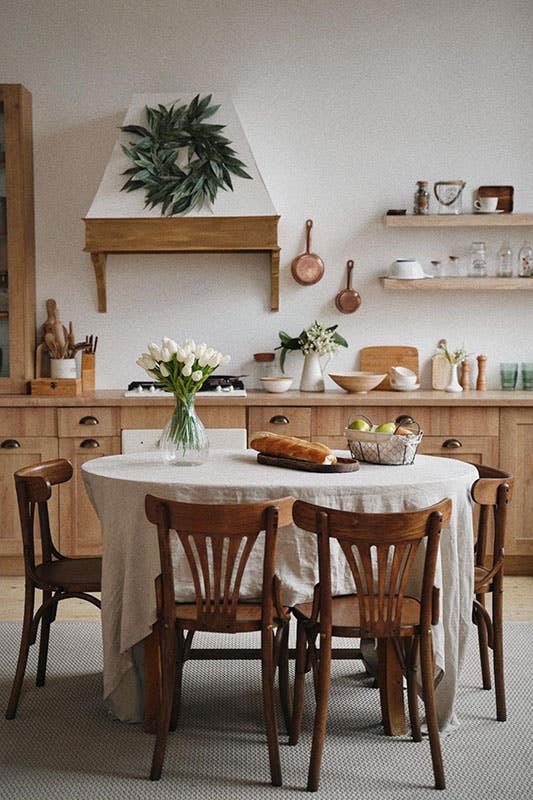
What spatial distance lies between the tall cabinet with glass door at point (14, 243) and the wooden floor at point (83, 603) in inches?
39.5

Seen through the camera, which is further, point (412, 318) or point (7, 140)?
point (412, 318)

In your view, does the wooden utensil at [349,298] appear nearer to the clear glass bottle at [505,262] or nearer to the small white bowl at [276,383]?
the small white bowl at [276,383]

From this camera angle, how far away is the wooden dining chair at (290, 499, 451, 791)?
248 cm

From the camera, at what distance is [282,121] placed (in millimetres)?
5109

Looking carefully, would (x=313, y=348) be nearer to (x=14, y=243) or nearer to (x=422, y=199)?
(x=422, y=199)

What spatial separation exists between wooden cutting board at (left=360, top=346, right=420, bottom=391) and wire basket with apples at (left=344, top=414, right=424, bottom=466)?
2043 mm

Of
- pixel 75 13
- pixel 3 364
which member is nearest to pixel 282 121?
pixel 75 13

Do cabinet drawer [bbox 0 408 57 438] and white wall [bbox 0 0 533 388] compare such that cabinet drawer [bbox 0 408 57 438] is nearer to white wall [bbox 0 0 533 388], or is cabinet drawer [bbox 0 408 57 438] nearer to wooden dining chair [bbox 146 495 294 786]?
white wall [bbox 0 0 533 388]

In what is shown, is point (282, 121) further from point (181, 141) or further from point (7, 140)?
point (7, 140)

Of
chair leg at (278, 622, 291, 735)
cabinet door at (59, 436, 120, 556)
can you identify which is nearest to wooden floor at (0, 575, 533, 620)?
cabinet door at (59, 436, 120, 556)

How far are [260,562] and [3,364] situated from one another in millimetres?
2583

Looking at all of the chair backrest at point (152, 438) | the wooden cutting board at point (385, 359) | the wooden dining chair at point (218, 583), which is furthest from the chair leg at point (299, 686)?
the wooden cutting board at point (385, 359)

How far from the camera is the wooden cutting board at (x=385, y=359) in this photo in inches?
205

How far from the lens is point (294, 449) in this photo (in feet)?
10.1
